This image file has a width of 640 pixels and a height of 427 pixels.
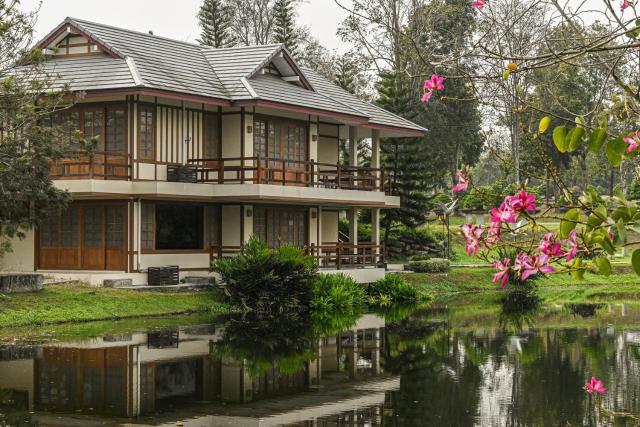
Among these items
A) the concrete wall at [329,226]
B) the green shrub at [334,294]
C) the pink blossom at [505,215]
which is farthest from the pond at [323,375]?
the concrete wall at [329,226]

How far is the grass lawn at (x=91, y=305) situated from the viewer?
77.0ft

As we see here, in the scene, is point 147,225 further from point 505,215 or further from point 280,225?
point 505,215

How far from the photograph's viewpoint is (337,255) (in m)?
34.8

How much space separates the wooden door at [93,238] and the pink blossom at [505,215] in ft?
85.5

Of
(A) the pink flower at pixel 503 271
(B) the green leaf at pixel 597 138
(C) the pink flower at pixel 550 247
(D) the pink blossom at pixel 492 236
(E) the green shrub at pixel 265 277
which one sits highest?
(B) the green leaf at pixel 597 138

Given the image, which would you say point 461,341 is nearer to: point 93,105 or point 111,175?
point 111,175

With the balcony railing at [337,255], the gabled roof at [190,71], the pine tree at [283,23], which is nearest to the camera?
the gabled roof at [190,71]

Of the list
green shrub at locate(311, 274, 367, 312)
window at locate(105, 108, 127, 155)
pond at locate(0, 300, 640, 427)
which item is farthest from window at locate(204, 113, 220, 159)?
pond at locate(0, 300, 640, 427)

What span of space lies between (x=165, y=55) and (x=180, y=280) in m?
8.09

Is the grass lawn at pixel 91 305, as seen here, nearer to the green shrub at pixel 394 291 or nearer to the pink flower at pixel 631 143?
the green shrub at pixel 394 291

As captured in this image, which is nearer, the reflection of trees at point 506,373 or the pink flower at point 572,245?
the pink flower at point 572,245

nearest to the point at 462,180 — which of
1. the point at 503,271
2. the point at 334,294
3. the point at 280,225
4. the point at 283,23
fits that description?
the point at 503,271

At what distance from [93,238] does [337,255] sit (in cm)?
841

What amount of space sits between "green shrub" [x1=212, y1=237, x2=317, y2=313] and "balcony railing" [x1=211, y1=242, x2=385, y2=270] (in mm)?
4185
